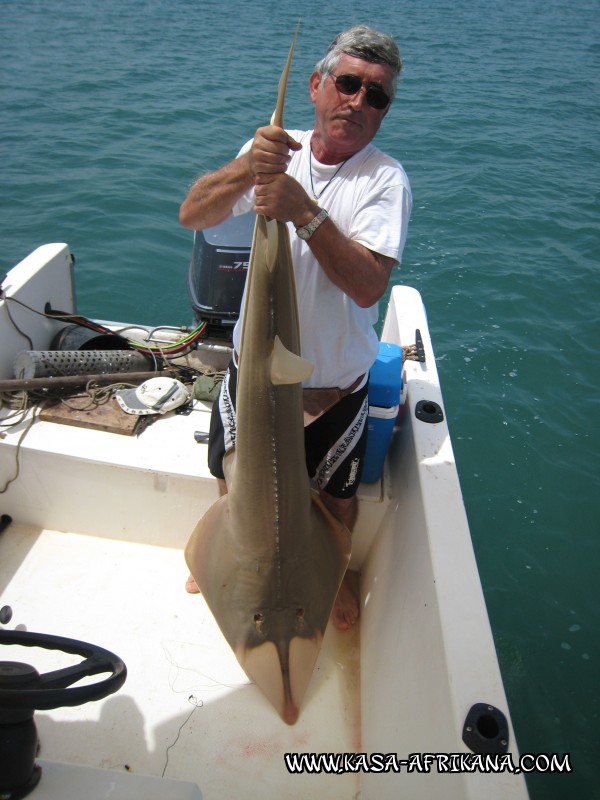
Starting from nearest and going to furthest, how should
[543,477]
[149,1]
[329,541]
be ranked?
1. [329,541]
2. [543,477]
3. [149,1]

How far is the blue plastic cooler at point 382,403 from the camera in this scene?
2.84 meters

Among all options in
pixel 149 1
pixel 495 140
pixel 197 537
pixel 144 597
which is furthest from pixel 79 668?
pixel 149 1

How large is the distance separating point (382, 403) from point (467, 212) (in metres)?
7.66

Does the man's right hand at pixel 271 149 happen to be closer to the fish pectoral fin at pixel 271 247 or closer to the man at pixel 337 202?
the man at pixel 337 202

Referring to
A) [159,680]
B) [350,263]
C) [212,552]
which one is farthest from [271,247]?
[159,680]

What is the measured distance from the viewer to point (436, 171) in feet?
35.6

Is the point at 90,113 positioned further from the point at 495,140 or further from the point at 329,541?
the point at 329,541

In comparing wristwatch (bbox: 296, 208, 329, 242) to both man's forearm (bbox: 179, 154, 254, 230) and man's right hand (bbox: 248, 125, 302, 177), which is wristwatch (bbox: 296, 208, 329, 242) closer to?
man's right hand (bbox: 248, 125, 302, 177)

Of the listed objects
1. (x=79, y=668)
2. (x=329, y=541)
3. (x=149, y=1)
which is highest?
(x=149, y=1)

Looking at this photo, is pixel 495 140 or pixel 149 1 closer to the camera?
pixel 495 140

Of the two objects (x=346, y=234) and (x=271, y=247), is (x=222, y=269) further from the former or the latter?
(x=271, y=247)

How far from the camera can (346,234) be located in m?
2.16

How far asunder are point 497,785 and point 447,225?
8.61 metres

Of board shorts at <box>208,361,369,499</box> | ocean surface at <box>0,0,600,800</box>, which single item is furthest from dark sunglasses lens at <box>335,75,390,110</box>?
ocean surface at <box>0,0,600,800</box>
